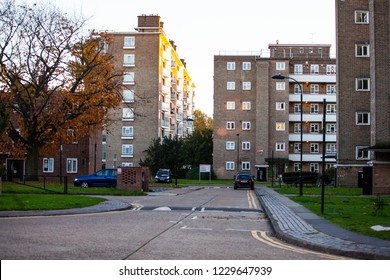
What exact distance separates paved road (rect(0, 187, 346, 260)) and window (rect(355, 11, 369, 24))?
45078mm

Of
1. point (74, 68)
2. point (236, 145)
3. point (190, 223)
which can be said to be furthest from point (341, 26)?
point (190, 223)

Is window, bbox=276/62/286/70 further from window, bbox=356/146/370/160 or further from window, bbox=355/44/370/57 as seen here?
window, bbox=356/146/370/160

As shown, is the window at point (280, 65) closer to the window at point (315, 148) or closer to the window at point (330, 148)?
the window at point (315, 148)

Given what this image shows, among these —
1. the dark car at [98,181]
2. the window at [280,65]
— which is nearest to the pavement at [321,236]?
the dark car at [98,181]

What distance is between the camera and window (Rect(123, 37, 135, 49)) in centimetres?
8712

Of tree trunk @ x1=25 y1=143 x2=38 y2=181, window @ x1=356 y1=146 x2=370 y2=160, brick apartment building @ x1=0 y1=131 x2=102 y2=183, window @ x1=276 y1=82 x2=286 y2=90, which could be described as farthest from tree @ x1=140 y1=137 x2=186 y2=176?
tree trunk @ x1=25 y1=143 x2=38 y2=181

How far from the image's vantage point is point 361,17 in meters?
58.6

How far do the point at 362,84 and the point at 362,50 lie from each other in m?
3.71

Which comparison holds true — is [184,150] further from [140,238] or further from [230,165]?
[140,238]

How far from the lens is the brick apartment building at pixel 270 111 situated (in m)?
88.7

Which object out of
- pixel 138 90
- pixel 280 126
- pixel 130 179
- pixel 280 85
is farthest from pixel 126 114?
pixel 130 179
